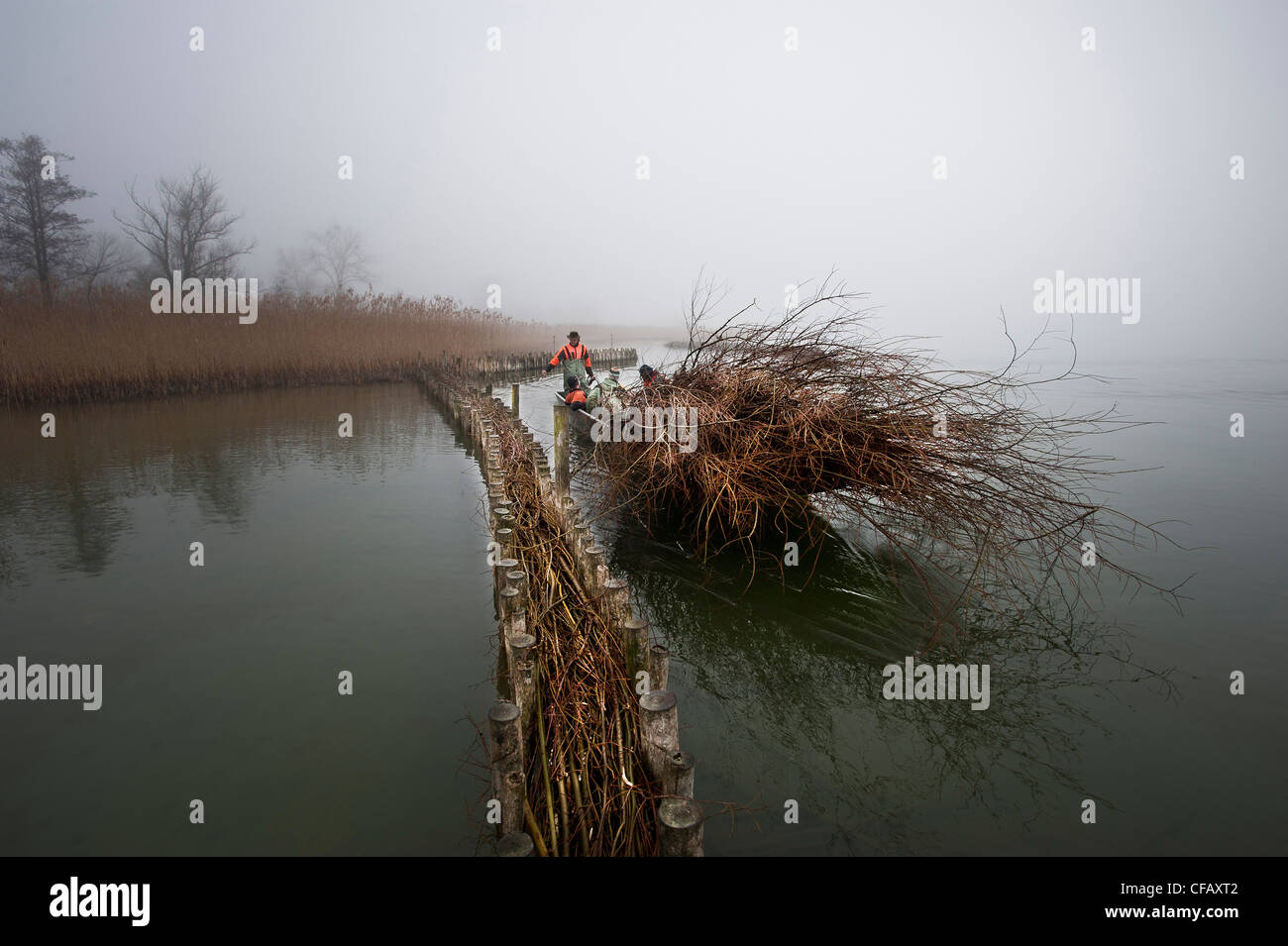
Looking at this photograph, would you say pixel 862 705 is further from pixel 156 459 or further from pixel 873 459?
pixel 156 459

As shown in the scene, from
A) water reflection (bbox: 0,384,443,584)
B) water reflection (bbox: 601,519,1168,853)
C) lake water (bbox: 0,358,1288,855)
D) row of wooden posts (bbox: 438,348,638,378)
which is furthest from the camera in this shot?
row of wooden posts (bbox: 438,348,638,378)

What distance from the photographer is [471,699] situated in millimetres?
3426

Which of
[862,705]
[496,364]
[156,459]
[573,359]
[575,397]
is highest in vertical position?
[496,364]

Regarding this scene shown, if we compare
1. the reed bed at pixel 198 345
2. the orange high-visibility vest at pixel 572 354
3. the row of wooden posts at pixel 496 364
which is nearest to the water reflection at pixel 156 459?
the reed bed at pixel 198 345

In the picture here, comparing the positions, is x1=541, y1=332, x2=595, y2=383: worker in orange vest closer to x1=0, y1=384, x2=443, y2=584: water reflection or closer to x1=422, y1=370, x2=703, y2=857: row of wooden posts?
x1=0, y1=384, x2=443, y2=584: water reflection

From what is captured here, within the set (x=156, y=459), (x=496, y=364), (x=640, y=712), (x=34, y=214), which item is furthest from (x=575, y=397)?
(x=34, y=214)

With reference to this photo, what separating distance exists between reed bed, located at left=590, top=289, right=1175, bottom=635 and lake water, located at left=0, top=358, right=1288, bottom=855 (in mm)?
553

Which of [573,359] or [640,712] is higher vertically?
[573,359]

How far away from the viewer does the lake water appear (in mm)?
2592

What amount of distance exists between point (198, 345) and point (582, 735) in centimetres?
1739

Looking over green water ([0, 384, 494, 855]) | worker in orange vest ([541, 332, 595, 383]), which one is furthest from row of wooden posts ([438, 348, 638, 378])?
green water ([0, 384, 494, 855])
